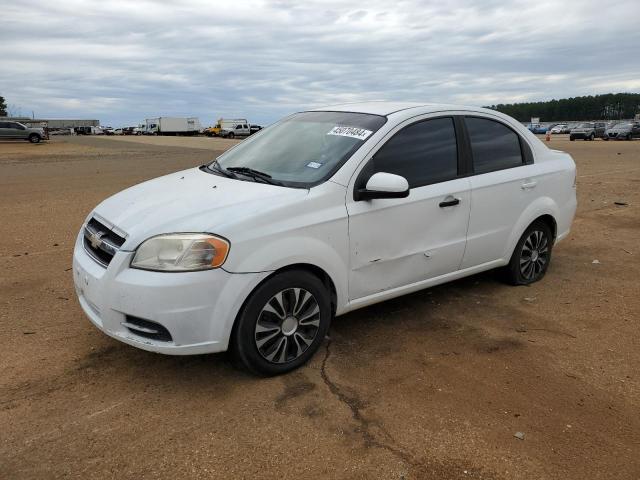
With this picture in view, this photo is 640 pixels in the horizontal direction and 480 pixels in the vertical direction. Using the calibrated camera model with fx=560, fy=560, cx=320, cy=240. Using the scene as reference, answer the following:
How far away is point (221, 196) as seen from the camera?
3.55 m

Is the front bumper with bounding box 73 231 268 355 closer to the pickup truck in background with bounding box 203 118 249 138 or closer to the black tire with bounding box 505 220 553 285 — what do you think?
the black tire with bounding box 505 220 553 285

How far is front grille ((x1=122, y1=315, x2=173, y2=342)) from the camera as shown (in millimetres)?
3166

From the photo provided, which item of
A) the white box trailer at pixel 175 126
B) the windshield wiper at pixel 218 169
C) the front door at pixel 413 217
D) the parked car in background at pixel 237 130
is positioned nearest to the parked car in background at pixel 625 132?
the parked car in background at pixel 237 130

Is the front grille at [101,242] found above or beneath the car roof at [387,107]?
beneath

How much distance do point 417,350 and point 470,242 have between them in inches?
43.4

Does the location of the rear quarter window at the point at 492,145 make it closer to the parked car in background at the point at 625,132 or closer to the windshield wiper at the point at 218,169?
the windshield wiper at the point at 218,169

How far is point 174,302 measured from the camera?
10.1 ft

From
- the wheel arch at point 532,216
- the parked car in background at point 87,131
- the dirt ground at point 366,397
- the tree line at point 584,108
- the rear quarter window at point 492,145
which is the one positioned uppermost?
the tree line at point 584,108

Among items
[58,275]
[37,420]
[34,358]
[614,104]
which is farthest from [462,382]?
[614,104]

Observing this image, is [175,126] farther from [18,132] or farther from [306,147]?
[306,147]

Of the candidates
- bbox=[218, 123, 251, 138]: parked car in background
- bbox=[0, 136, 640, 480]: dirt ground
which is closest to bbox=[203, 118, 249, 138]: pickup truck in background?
bbox=[218, 123, 251, 138]: parked car in background

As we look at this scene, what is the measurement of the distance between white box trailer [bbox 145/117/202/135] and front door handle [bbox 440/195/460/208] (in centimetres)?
8340

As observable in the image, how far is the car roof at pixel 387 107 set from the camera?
14.3 feet

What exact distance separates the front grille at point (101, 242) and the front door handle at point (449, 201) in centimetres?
231
